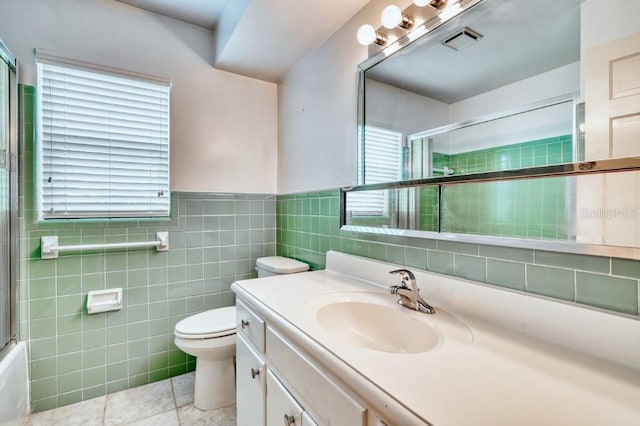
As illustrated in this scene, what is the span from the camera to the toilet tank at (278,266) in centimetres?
184

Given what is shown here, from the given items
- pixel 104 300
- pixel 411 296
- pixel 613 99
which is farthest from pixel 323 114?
pixel 104 300

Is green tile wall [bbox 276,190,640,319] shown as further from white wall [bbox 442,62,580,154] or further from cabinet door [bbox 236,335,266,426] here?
cabinet door [bbox 236,335,266,426]

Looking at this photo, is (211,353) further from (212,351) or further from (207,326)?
(207,326)

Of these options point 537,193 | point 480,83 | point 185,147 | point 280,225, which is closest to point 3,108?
point 185,147

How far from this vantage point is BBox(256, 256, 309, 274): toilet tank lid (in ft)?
6.01

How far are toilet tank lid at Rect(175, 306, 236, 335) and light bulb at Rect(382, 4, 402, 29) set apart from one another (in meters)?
1.69

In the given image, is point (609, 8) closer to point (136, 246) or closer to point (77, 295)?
point (136, 246)

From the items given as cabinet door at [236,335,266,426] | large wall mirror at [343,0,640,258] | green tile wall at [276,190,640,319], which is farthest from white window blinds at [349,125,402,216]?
cabinet door at [236,335,266,426]

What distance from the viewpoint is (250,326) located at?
118 cm

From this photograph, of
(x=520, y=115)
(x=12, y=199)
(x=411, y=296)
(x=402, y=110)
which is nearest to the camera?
(x=520, y=115)

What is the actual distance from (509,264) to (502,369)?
15.3 inches

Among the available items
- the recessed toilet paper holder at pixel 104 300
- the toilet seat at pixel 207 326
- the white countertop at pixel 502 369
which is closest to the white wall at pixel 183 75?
the recessed toilet paper holder at pixel 104 300

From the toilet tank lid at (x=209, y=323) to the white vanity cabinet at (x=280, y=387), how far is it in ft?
1.23

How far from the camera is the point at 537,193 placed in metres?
0.86
